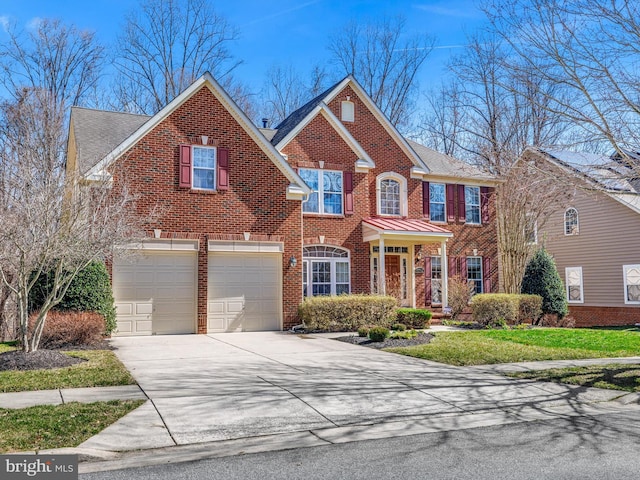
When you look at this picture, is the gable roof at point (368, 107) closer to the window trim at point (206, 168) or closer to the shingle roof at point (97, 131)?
the window trim at point (206, 168)

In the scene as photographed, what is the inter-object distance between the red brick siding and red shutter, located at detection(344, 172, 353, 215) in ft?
10.3

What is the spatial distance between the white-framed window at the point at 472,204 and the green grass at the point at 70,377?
17413 mm

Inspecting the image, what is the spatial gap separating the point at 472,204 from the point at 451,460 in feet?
66.4

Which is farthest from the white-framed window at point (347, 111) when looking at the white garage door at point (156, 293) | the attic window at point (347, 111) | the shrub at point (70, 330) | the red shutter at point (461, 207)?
the shrub at point (70, 330)

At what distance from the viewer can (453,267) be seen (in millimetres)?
23406

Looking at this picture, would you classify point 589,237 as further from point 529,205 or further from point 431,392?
point 431,392

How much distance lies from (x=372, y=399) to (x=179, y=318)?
998 cm

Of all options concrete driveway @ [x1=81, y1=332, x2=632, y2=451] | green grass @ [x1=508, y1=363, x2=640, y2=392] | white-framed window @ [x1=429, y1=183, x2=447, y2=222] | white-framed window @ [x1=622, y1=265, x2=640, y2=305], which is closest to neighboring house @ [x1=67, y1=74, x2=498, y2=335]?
white-framed window @ [x1=429, y1=183, x2=447, y2=222]

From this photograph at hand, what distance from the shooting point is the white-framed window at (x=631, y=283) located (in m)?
23.8

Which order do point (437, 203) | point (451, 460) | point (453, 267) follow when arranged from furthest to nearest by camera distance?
1. point (437, 203)
2. point (453, 267)
3. point (451, 460)

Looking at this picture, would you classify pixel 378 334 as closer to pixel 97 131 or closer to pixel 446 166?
pixel 97 131

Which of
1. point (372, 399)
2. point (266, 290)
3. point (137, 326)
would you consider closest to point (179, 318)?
point (137, 326)

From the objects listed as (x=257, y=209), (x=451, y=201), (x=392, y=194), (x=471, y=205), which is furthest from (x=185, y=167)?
(x=471, y=205)

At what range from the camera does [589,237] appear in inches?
1014
